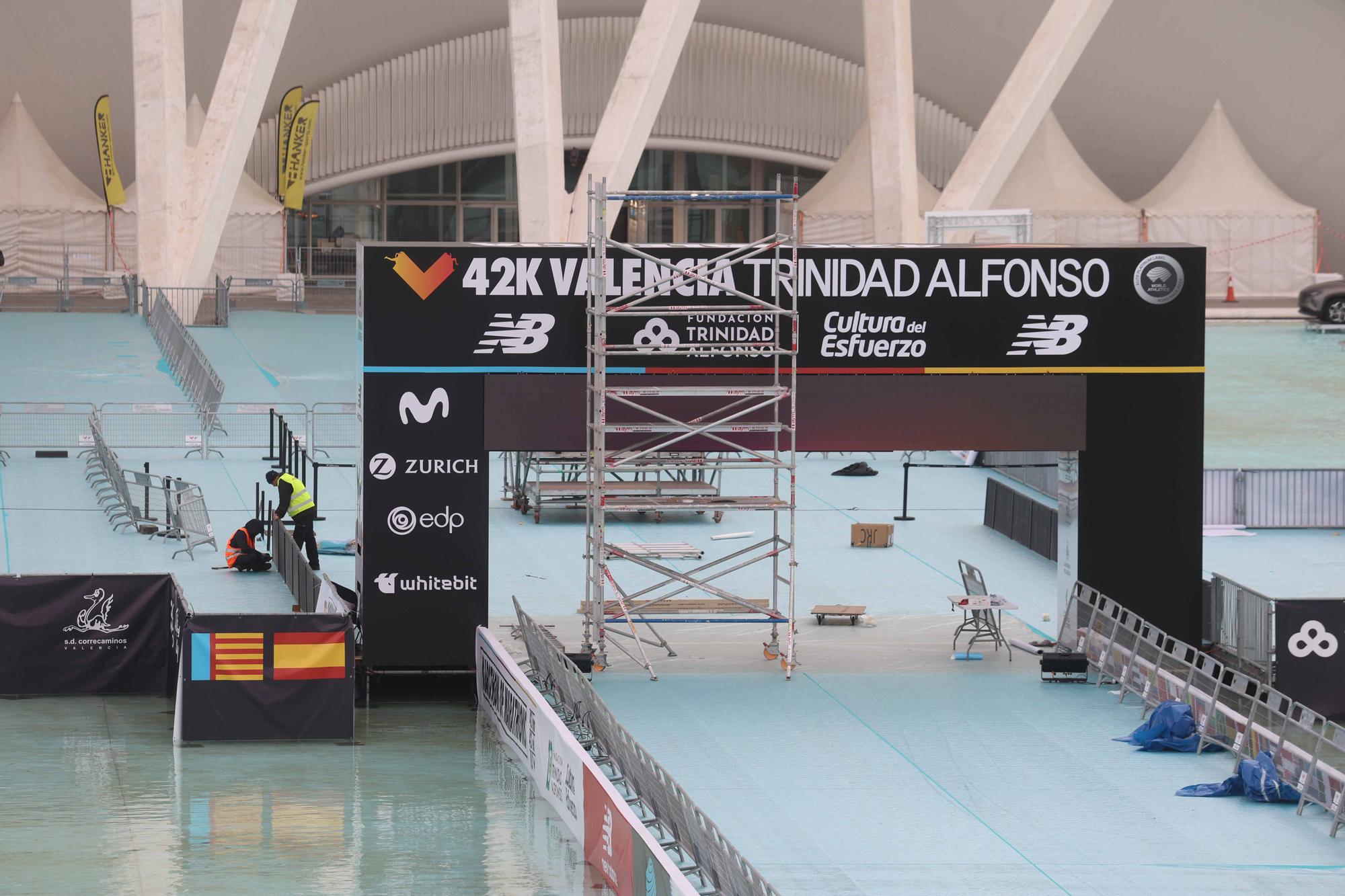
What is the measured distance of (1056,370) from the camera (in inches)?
789

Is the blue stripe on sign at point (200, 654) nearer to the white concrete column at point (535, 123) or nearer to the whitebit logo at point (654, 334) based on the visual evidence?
the whitebit logo at point (654, 334)

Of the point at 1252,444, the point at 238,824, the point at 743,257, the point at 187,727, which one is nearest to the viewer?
the point at 238,824

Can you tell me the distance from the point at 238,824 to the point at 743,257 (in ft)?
26.1

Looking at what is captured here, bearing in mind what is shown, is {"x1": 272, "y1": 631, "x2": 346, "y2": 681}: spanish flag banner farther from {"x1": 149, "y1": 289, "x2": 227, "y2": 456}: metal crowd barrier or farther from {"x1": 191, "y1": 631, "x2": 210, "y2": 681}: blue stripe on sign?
{"x1": 149, "y1": 289, "x2": 227, "y2": 456}: metal crowd barrier

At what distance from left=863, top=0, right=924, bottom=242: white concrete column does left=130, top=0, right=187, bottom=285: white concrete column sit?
1760cm

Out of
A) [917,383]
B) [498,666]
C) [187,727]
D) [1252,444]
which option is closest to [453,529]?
[498,666]

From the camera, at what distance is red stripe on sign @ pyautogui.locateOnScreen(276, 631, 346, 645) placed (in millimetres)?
17484

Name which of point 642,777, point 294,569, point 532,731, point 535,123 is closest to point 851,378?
point 532,731

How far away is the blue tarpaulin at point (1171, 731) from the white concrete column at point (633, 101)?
1070 inches

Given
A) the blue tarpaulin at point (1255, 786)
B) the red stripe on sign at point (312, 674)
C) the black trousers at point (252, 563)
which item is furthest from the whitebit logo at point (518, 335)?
the blue tarpaulin at point (1255, 786)

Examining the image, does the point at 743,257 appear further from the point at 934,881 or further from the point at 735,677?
the point at 934,881

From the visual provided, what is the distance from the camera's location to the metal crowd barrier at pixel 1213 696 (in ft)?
50.5

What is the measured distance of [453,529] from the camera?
63.9ft

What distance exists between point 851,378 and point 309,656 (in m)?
6.44
